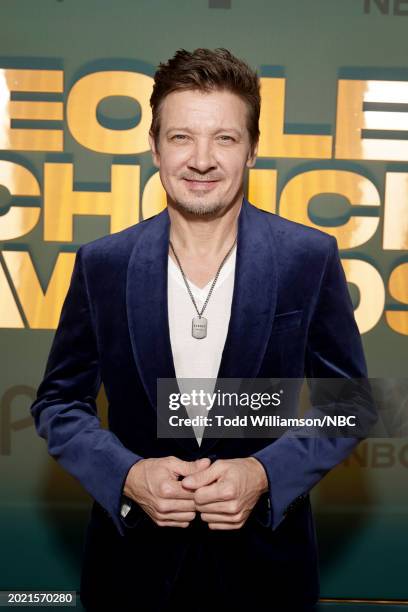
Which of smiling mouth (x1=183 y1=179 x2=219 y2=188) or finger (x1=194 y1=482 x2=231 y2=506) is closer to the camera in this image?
finger (x1=194 y1=482 x2=231 y2=506)

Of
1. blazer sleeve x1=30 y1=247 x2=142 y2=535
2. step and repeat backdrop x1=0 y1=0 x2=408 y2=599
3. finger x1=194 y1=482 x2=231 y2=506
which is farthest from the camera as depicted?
step and repeat backdrop x1=0 y1=0 x2=408 y2=599

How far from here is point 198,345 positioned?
1.57m

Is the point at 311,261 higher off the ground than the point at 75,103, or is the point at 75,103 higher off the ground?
the point at 75,103

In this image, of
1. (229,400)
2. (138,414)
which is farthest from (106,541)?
(229,400)

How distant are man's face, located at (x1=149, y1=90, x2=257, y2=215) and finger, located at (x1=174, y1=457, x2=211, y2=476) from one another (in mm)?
562

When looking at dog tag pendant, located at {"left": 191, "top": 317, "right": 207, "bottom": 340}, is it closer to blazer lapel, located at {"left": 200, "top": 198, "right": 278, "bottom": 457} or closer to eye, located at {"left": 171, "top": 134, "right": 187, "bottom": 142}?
blazer lapel, located at {"left": 200, "top": 198, "right": 278, "bottom": 457}

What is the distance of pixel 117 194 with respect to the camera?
2.62m

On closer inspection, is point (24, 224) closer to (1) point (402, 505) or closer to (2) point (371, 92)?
(2) point (371, 92)

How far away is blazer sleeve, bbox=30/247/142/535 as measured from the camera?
1.46 metres

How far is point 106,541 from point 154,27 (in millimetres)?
1852

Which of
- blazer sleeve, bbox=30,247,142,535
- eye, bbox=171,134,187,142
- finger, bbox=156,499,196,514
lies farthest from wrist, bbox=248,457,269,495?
eye, bbox=171,134,187,142

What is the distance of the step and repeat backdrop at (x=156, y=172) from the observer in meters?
2.55

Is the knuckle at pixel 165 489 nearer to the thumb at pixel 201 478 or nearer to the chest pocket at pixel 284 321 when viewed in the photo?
the thumb at pixel 201 478

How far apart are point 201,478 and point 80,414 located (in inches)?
13.8
